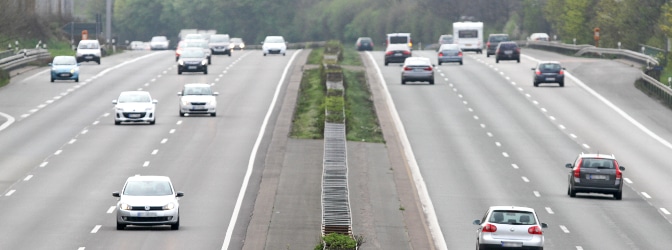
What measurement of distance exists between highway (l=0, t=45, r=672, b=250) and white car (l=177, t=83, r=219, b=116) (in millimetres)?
542

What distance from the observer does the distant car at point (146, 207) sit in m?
34.1

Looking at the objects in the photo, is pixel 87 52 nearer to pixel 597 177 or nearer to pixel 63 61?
pixel 63 61

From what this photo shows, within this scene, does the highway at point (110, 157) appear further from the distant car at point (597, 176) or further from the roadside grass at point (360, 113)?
the distant car at point (597, 176)

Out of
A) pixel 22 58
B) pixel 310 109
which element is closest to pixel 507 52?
pixel 22 58

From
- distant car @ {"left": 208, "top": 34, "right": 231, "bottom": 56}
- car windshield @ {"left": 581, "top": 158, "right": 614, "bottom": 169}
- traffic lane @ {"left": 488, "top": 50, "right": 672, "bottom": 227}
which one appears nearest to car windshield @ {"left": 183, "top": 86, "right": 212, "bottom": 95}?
traffic lane @ {"left": 488, "top": 50, "right": 672, "bottom": 227}

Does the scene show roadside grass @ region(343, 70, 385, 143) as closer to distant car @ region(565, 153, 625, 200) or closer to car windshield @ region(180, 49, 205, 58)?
car windshield @ region(180, 49, 205, 58)

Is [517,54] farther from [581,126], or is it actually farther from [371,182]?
[371,182]

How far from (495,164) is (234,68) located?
42.3 metres

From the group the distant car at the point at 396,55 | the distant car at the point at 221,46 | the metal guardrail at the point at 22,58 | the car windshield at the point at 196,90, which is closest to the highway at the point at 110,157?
the car windshield at the point at 196,90

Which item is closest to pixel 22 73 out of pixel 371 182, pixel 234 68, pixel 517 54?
pixel 234 68

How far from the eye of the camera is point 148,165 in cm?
4694

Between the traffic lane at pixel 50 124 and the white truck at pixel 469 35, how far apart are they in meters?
35.0

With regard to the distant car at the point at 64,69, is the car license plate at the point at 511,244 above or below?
above

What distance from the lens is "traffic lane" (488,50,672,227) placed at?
4825 centimetres
